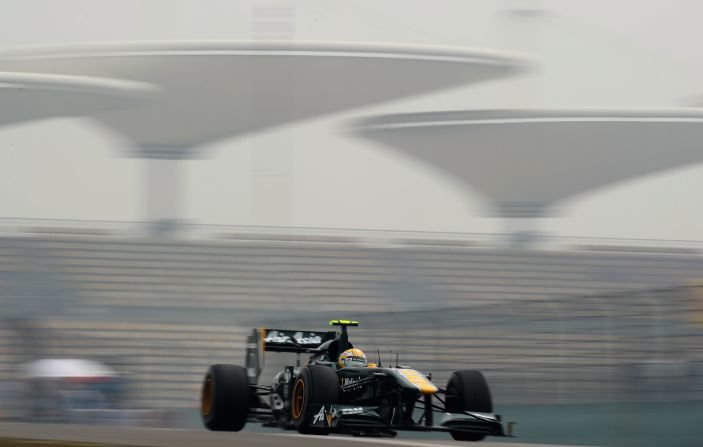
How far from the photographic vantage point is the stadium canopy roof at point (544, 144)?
129ft

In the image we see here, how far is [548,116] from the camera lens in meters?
39.4

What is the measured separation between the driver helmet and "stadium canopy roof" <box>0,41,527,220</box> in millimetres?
27132

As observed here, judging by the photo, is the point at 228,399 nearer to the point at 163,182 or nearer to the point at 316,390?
the point at 316,390

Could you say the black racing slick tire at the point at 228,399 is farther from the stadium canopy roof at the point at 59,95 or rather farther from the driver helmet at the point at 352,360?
the stadium canopy roof at the point at 59,95

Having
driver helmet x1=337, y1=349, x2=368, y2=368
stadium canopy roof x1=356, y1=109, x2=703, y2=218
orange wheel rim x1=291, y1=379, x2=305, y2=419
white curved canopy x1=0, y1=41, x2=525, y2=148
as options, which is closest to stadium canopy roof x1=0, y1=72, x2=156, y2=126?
white curved canopy x1=0, y1=41, x2=525, y2=148

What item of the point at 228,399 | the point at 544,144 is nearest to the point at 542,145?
the point at 544,144

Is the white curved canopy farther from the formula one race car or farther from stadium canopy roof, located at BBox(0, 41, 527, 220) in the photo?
the formula one race car

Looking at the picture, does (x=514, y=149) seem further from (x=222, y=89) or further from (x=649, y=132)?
(x=222, y=89)

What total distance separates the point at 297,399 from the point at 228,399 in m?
0.89

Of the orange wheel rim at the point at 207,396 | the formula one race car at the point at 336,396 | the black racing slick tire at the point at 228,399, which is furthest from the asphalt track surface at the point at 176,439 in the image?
the orange wheel rim at the point at 207,396

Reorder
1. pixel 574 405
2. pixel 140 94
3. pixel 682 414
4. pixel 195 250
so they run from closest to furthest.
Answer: pixel 682 414
pixel 574 405
pixel 195 250
pixel 140 94

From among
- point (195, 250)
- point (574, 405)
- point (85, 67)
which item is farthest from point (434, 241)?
point (574, 405)

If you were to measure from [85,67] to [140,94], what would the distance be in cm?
278

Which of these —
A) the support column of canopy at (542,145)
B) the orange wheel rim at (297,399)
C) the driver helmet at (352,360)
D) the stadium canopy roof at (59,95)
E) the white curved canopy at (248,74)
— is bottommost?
the orange wheel rim at (297,399)
